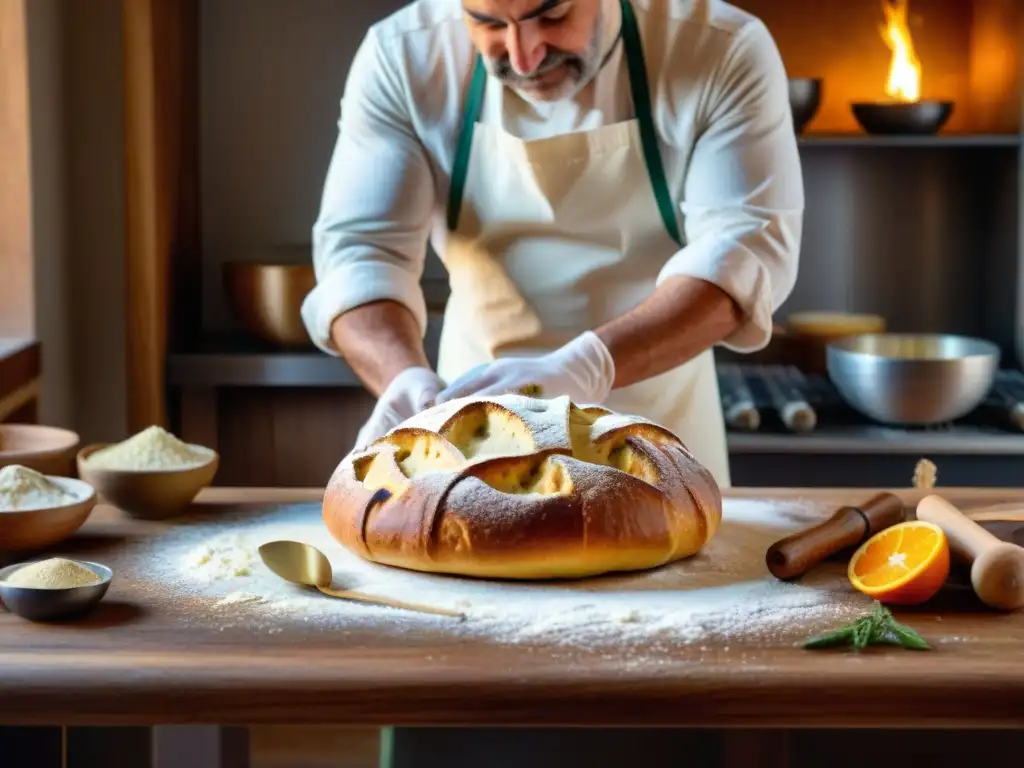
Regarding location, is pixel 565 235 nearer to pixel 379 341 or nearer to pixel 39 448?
pixel 379 341

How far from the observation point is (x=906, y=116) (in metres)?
3.07

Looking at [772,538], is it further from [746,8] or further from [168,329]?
[746,8]

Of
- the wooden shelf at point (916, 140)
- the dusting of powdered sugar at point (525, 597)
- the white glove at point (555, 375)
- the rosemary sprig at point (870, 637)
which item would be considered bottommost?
the dusting of powdered sugar at point (525, 597)

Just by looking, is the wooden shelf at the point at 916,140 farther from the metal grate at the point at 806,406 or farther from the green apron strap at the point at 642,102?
the green apron strap at the point at 642,102

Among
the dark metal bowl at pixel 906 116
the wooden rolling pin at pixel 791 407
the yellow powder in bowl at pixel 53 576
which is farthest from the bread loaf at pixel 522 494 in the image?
the dark metal bowl at pixel 906 116

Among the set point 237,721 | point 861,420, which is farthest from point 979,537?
point 861,420

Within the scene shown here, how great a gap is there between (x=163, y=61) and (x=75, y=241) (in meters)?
0.47

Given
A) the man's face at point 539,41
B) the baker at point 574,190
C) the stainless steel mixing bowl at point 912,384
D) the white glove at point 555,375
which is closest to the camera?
the white glove at point 555,375

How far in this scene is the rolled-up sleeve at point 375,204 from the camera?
208 cm

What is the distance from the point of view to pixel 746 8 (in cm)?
327

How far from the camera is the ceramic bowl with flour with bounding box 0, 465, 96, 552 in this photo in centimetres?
141

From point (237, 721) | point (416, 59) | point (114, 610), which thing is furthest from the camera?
point (416, 59)

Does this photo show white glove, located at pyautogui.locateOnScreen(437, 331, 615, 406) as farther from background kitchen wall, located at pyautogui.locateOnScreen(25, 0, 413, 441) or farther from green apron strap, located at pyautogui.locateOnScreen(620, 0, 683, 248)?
background kitchen wall, located at pyautogui.locateOnScreen(25, 0, 413, 441)

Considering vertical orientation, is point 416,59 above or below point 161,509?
above
